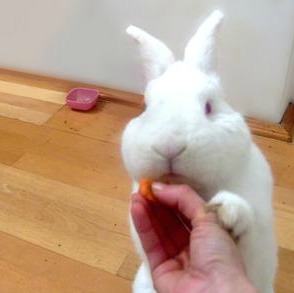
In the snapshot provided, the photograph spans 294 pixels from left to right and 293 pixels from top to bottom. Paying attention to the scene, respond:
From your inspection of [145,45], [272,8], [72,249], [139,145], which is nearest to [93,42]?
[272,8]

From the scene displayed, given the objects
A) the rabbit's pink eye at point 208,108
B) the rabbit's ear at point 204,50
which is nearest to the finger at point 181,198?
the rabbit's pink eye at point 208,108

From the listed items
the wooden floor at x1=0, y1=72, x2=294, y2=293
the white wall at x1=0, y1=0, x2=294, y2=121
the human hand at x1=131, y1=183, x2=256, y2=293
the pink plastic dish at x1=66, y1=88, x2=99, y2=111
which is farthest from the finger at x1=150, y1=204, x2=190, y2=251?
the pink plastic dish at x1=66, y1=88, x2=99, y2=111

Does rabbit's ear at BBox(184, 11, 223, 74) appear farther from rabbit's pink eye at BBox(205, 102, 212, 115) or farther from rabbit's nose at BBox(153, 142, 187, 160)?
rabbit's nose at BBox(153, 142, 187, 160)

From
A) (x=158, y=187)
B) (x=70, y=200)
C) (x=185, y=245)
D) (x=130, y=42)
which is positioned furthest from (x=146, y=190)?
(x=130, y=42)

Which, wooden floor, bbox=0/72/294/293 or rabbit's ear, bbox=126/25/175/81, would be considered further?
wooden floor, bbox=0/72/294/293

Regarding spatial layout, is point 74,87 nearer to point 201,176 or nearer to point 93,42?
point 93,42

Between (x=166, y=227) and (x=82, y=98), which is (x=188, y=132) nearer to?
(x=166, y=227)
